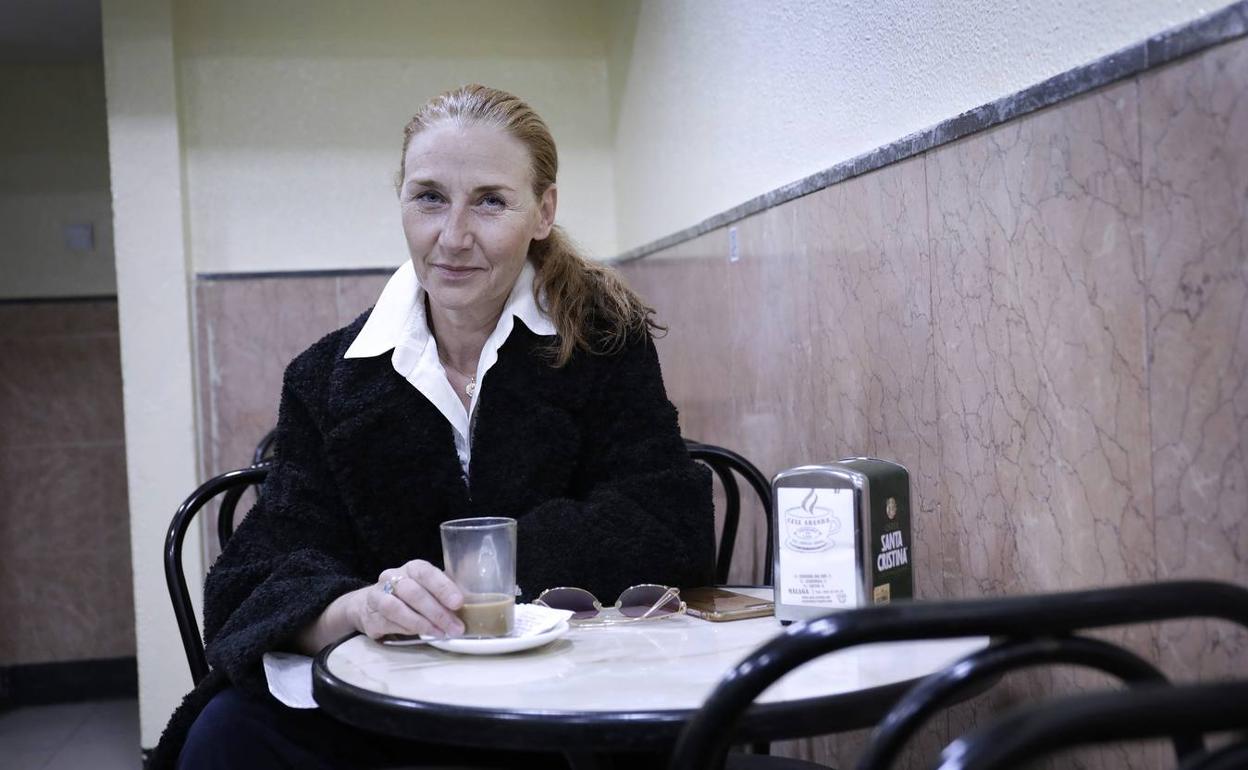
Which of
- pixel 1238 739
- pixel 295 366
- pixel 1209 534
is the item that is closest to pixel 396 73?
pixel 295 366

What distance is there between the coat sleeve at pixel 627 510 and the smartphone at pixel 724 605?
58mm

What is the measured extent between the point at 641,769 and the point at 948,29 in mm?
1145

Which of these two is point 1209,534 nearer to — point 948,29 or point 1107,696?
point 1107,696

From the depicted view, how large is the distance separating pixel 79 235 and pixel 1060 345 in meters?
4.48

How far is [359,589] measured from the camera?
144 cm

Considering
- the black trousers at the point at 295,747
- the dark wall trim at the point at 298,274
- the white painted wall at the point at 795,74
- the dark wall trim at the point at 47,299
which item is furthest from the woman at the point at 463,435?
the dark wall trim at the point at 47,299

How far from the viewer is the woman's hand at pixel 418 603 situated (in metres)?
1.28

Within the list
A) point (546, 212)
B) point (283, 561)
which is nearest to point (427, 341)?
point (546, 212)

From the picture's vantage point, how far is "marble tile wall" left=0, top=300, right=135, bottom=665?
4797 millimetres

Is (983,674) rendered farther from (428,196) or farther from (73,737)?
(73,737)

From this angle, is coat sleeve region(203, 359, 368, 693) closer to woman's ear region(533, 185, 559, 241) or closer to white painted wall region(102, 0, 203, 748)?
woman's ear region(533, 185, 559, 241)

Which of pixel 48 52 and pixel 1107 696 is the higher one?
pixel 48 52

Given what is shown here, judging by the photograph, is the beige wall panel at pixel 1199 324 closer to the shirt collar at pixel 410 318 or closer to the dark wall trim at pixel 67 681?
the shirt collar at pixel 410 318

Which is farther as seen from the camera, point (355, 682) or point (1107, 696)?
point (355, 682)
